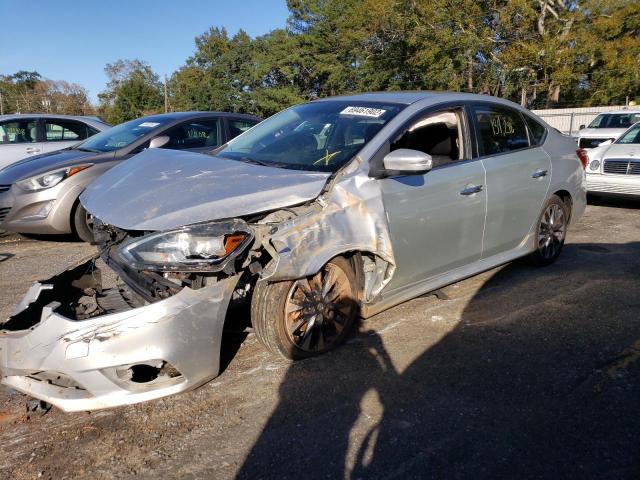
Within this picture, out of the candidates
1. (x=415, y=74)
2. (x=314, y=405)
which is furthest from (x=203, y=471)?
(x=415, y=74)

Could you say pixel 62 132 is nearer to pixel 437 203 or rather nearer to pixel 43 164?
pixel 43 164

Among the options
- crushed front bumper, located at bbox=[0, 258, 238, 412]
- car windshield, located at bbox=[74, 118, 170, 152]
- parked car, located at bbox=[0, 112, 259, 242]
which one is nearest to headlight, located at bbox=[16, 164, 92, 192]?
parked car, located at bbox=[0, 112, 259, 242]

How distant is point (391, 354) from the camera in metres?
3.44

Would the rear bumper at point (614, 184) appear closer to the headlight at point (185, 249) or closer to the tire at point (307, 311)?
the tire at point (307, 311)

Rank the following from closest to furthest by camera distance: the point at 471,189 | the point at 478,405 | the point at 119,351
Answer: the point at 119,351
the point at 478,405
the point at 471,189

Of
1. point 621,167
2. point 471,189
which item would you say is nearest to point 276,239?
point 471,189

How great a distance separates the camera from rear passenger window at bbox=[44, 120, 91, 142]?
8.77 m

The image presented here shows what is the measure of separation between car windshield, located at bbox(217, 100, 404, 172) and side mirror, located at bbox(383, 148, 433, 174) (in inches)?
10.4

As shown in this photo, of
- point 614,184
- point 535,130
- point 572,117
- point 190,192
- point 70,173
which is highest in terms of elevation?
point 535,130

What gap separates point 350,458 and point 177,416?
97 cm

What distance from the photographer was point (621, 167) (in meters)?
8.63

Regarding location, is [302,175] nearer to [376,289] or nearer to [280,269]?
[280,269]

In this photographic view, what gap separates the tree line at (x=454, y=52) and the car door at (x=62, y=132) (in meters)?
27.2

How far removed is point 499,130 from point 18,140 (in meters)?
7.85
